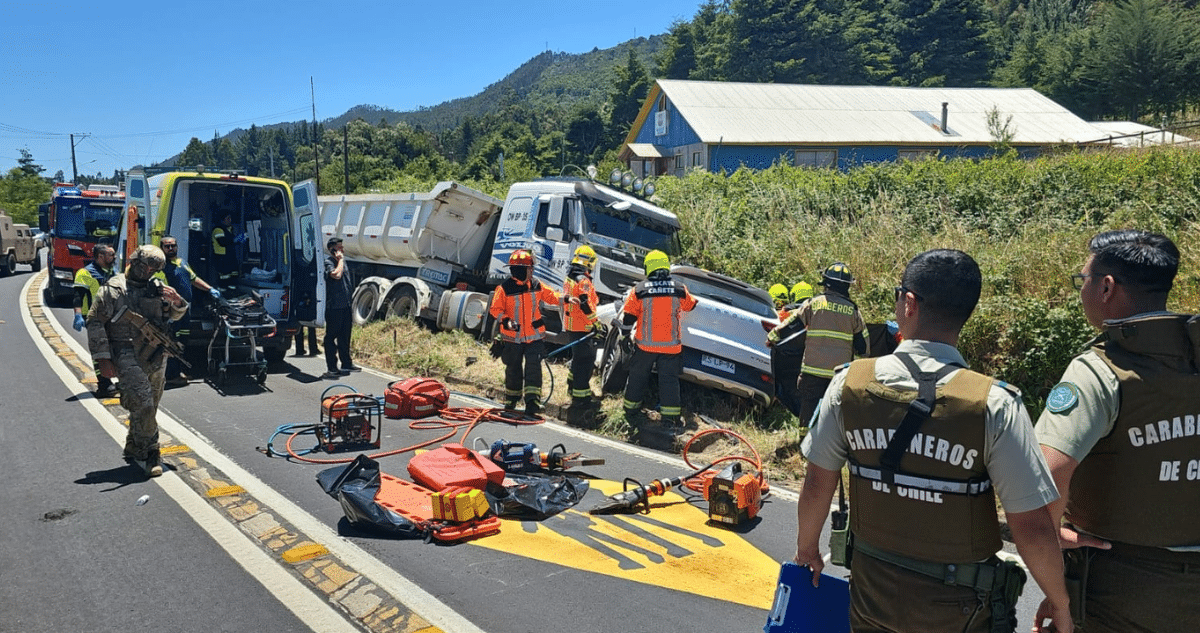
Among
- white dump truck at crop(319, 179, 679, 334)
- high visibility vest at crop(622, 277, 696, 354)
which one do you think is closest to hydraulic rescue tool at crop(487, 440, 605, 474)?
high visibility vest at crop(622, 277, 696, 354)

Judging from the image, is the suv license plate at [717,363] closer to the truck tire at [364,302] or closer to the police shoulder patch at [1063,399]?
the police shoulder patch at [1063,399]

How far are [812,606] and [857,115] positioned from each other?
35.9 m

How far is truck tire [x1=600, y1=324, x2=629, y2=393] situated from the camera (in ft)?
28.8

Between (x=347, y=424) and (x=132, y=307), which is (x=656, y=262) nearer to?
(x=347, y=424)

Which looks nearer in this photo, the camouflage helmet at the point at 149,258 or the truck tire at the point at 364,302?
the camouflage helmet at the point at 149,258

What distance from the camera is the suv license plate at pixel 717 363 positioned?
8.19 m

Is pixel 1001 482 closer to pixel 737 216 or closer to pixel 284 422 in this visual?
pixel 284 422

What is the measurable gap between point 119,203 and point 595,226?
1545 centimetres

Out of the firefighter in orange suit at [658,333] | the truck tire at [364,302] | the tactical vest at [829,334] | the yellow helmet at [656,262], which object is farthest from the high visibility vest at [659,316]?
the truck tire at [364,302]

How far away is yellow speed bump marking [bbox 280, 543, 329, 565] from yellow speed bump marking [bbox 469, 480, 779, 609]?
0.94 m

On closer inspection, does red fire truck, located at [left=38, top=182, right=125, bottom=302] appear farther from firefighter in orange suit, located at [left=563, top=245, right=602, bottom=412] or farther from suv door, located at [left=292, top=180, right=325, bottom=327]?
firefighter in orange suit, located at [left=563, top=245, right=602, bottom=412]

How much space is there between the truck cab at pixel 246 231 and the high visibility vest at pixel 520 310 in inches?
152

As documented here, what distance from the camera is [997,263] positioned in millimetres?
8852

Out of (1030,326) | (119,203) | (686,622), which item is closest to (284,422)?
(686,622)
